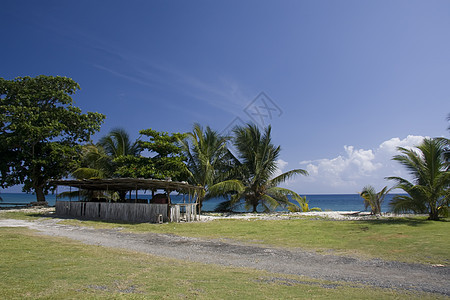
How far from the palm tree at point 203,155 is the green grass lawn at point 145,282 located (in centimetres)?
1557

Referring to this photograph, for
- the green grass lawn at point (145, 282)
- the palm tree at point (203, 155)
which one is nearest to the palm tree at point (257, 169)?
the palm tree at point (203, 155)

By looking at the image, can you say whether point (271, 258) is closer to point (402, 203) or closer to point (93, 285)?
point (93, 285)

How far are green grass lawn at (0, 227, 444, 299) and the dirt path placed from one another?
0.52 meters

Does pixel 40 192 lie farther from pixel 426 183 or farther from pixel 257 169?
pixel 426 183

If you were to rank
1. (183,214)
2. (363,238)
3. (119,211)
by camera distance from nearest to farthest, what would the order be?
(363,238), (119,211), (183,214)

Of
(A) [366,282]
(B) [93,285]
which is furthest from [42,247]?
(A) [366,282]

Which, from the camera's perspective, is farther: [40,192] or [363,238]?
[40,192]

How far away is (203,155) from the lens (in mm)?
22906

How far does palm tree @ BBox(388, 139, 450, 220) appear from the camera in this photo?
549 inches

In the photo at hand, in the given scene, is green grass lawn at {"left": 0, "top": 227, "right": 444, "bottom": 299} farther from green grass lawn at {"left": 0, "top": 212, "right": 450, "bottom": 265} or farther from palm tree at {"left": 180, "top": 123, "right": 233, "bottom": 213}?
palm tree at {"left": 180, "top": 123, "right": 233, "bottom": 213}

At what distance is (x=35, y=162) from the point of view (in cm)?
2309

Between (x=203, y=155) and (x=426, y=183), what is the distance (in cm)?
1387

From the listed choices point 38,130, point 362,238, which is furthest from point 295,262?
point 38,130

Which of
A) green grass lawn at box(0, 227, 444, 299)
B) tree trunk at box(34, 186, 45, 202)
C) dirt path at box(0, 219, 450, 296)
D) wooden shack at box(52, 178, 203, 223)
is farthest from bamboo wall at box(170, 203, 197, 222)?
tree trunk at box(34, 186, 45, 202)
